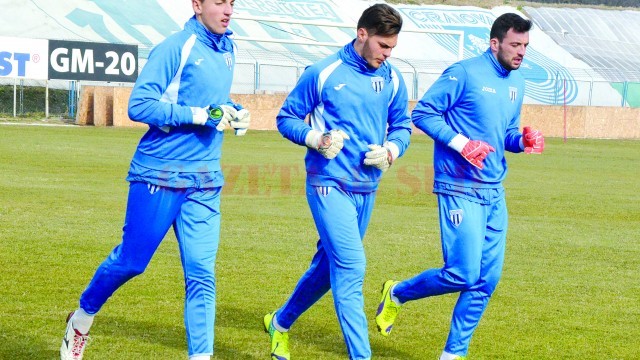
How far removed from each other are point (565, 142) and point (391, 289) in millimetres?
28551

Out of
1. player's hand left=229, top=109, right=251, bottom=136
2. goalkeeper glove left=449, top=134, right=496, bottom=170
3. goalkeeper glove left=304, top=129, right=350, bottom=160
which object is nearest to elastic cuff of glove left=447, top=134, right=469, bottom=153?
goalkeeper glove left=449, top=134, right=496, bottom=170

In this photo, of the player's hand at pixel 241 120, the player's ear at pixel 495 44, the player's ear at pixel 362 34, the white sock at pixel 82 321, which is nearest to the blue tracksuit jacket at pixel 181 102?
the player's hand at pixel 241 120

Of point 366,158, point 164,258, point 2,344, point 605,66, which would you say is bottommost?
point 605,66

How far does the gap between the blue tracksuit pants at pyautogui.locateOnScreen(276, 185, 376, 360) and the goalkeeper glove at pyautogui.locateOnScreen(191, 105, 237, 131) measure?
0.83 metres

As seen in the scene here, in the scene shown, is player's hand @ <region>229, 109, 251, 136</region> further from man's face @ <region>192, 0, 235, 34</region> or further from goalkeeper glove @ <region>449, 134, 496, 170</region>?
goalkeeper glove @ <region>449, 134, 496, 170</region>

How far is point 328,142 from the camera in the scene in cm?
625

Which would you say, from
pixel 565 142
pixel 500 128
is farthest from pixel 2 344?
pixel 565 142

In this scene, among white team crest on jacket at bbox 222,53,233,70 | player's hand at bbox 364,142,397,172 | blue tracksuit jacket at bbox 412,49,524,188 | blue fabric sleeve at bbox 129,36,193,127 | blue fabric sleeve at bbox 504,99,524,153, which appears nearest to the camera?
blue fabric sleeve at bbox 129,36,193,127

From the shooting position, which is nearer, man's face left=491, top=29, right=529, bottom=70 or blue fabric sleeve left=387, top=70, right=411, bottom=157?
blue fabric sleeve left=387, top=70, right=411, bottom=157

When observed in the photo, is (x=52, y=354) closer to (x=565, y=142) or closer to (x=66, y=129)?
(x=66, y=129)

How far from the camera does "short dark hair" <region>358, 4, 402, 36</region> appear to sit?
20.7 ft

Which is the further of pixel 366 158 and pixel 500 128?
pixel 500 128

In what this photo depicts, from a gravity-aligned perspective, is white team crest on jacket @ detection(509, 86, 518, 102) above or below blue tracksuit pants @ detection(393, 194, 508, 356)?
above

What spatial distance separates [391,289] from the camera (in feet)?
24.4
